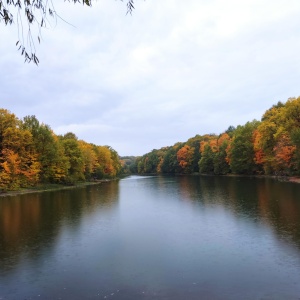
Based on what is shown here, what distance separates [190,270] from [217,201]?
69.1ft

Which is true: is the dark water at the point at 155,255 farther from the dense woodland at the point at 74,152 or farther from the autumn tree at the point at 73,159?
the autumn tree at the point at 73,159

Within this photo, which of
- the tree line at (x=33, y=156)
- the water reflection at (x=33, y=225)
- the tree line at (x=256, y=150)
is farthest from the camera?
the tree line at (x=256, y=150)

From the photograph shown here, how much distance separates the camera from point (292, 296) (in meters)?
10.3

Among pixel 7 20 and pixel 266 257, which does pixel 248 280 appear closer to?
pixel 266 257

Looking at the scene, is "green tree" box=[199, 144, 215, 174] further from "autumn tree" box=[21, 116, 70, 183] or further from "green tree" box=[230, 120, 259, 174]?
"autumn tree" box=[21, 116, 70, 183]

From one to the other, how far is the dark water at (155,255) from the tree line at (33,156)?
85.3 ft

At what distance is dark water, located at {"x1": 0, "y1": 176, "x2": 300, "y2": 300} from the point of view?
1133 centimetres

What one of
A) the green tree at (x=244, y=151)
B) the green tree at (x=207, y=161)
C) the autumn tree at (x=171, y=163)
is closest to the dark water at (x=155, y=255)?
the green tree at (x=244, y=151)

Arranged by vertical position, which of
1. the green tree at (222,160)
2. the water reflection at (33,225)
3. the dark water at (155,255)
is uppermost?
the green tree at (222,160)

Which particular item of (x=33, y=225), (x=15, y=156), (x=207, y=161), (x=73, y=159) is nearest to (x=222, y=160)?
(x=207, y=161)

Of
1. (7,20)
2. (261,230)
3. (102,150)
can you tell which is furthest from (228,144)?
(7,20)

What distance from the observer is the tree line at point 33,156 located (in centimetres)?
5078

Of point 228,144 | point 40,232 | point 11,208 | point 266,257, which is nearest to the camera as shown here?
point 266,257

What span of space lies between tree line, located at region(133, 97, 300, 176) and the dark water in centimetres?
3126
